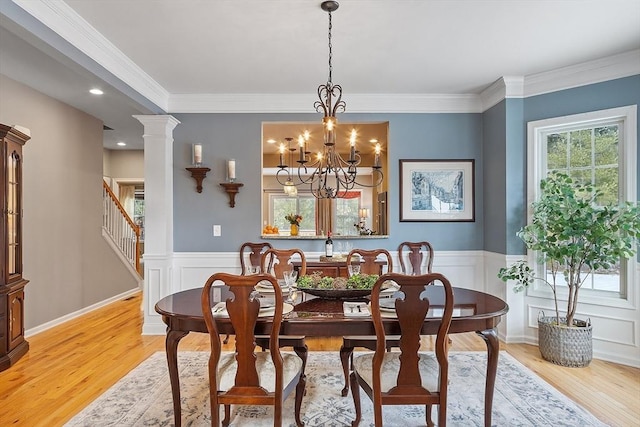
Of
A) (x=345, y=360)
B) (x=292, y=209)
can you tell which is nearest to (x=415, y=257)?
(x=345, y=360)

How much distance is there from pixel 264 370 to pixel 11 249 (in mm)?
2799

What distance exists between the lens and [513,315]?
393 cm

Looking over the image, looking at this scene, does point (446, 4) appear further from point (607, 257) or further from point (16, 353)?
point (16, 353)

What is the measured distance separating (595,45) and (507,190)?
140 centimetres

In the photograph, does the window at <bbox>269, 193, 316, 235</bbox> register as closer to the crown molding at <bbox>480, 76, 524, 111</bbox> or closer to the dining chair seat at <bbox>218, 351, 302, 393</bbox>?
the crown molding at <bbox>480, 76, 524, 111</bbox>

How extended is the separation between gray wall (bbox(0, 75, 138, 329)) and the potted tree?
4.90 metres

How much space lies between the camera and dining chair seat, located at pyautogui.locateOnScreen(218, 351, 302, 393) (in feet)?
6.57

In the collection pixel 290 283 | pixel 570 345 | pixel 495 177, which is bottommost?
pixel 570 345

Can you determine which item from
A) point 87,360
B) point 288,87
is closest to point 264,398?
point 87,360

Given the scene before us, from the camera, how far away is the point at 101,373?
317cm

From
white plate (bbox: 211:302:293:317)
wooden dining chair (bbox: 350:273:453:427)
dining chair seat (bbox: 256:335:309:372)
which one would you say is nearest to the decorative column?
dining chair seat (bbox: 256:335:309:372)

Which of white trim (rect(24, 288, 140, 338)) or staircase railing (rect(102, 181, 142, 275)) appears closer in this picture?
white trim (rect(24, 288, 140, 338))

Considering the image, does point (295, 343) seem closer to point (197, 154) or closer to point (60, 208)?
point (197, 154)

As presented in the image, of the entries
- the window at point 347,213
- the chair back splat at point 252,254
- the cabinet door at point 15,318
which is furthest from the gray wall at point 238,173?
the window at point 347,213
